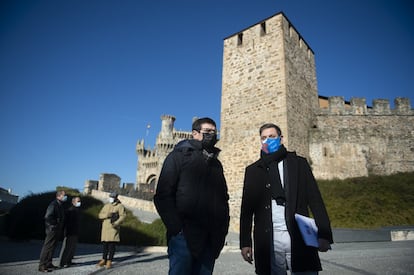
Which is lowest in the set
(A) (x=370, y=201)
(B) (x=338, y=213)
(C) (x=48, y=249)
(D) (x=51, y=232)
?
(C) (x=48, y=249)

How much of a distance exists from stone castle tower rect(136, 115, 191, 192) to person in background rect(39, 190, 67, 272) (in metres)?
30.1

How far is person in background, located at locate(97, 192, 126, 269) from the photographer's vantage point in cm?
548

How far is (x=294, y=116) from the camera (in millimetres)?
13867

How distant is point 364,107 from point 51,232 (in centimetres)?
1789

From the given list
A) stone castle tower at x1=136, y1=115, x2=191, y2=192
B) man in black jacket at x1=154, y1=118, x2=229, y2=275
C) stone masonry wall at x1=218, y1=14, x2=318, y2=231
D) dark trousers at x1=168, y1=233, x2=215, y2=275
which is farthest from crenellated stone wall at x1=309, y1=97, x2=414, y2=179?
stone castle tower at x1=136, y1=115, x2=191, y2=192

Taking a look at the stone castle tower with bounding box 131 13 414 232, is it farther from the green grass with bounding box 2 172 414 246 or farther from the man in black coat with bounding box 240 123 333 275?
the man in black coat with bounding box 240 123 333 275

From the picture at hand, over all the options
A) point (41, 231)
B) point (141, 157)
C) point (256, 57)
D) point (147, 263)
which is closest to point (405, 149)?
point (256, 57)

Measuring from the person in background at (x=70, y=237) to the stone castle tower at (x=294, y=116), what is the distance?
8542mm

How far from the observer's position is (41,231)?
10.1 meters

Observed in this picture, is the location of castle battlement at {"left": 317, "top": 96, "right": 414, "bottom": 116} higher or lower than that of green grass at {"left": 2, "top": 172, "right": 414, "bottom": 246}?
higher

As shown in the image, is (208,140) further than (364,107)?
No

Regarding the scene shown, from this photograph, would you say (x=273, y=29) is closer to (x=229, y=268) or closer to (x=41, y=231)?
(x=229, y=268)

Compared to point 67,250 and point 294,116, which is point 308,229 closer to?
point 67,250

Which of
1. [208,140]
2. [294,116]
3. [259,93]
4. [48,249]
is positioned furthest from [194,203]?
[259,93]
